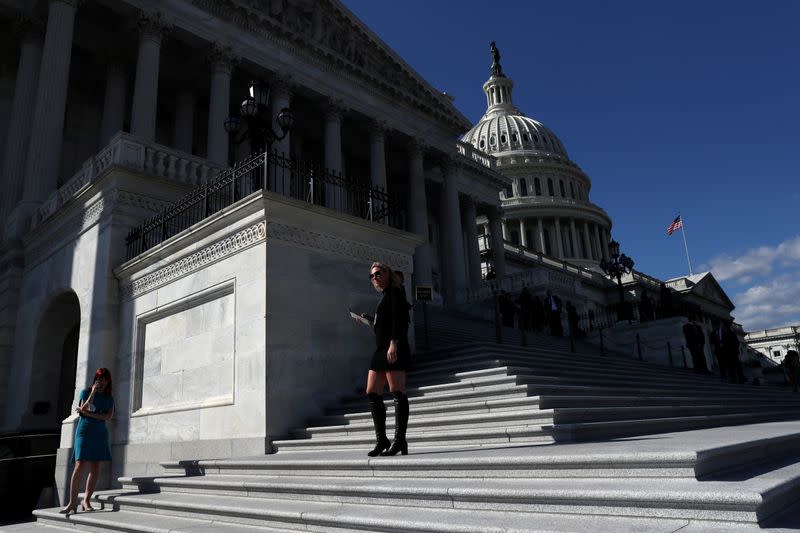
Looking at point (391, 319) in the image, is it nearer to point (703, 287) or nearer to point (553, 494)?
point (553, 494)

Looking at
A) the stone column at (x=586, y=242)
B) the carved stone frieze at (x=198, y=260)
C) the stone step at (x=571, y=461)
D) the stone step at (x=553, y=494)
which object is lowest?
the stone step at (x=553, y=494)

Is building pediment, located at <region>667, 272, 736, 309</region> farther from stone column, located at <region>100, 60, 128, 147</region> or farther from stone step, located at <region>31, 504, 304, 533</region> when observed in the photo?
stone step, located at <region>31, 504, 304, 533</region>

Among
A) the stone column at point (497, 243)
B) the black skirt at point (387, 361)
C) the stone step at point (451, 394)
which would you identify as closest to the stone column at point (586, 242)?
the stone column at point (497, 243)

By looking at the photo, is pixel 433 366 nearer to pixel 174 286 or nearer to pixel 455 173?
pixel 174 286

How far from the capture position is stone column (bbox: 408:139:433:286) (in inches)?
1352

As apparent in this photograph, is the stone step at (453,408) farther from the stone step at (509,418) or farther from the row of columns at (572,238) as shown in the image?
the row of columns at (572,238)

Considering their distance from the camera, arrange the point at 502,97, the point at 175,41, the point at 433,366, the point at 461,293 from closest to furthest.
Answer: the point at 433,366, the point at 175,41, the point at 461,293, the point at 502,97

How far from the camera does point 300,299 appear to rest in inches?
406

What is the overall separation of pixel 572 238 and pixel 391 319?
95409 millimetres

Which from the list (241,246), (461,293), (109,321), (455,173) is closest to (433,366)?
(241,246)

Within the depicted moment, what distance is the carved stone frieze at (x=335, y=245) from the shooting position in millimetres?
10195

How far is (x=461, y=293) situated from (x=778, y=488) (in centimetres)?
3207

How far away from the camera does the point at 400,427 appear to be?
6.75 metres

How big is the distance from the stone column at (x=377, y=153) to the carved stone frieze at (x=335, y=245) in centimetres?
2141
